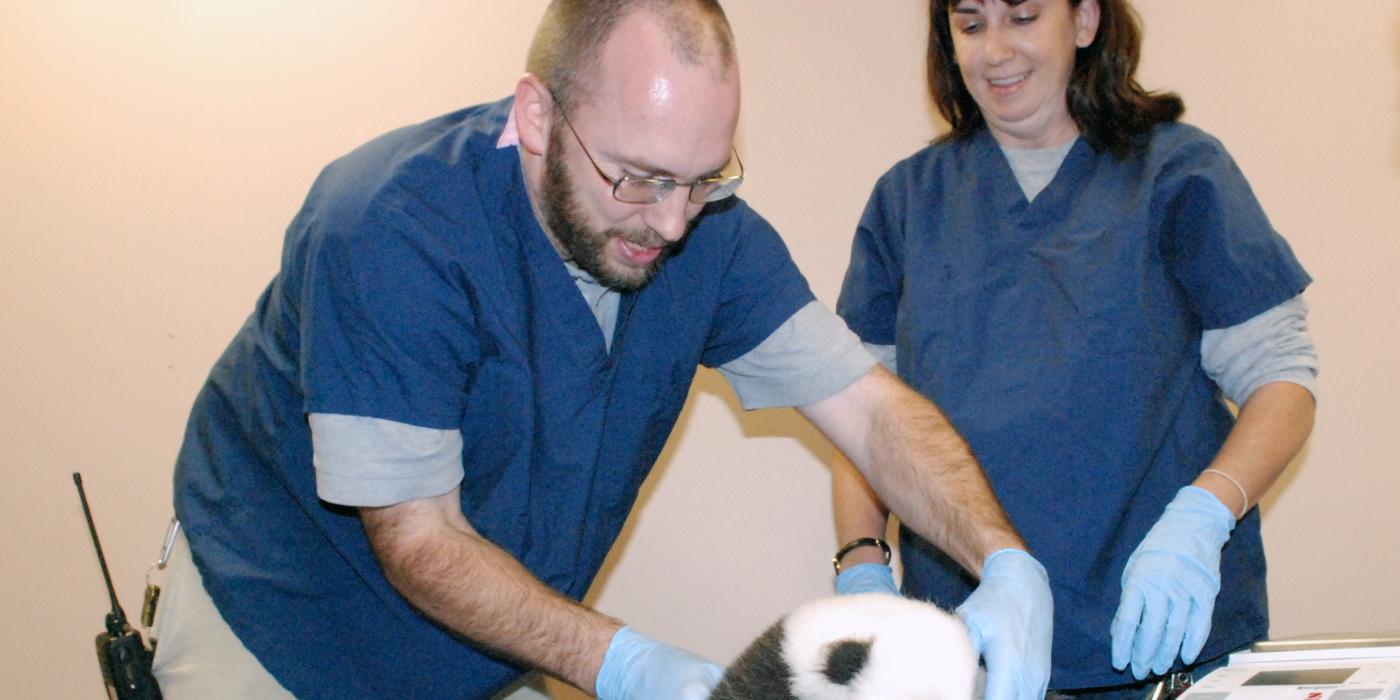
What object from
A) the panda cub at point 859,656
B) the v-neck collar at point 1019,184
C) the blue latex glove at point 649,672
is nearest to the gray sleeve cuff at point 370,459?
the blue latex glove at point 649,672

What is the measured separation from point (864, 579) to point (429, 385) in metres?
0.67

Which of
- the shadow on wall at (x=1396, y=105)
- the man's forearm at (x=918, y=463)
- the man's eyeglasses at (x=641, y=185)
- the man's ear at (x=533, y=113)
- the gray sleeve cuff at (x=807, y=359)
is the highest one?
the man's ear at (x=533, y=113)

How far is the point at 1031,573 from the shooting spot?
1.27 metres

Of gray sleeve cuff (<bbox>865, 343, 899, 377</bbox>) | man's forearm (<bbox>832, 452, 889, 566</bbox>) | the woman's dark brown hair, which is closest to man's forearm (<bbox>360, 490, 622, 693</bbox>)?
man's forearm (<bbox>832, 452, 889, 566</bbox>)

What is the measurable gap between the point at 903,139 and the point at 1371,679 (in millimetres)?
1356

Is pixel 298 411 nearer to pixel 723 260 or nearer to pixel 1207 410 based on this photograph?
pixel 723 260

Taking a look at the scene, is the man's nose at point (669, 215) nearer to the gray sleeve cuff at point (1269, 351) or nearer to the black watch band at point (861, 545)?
the black watch band at point (861, 545)

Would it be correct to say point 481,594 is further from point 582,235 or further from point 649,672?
point 582,235

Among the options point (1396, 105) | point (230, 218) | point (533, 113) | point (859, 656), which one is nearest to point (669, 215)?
point (533, 113)

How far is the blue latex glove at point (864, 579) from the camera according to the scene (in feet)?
5.08

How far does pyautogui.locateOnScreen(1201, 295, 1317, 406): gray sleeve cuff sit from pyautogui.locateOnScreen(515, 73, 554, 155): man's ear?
0.90 meters

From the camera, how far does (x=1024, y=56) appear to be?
1.58m

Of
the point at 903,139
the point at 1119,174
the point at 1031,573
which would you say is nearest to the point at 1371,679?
the point at 1031,573

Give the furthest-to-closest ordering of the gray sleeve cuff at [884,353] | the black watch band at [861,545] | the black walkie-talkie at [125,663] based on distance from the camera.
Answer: the gray sleeve cuff at [884,353] < the black watch band at [861,545] < the black walkie-talkie at [125,663]
